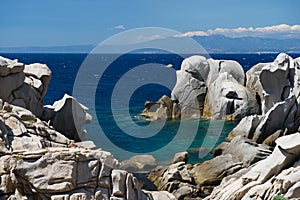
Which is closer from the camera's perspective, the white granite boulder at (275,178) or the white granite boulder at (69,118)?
the white granite boulder at (275,178)

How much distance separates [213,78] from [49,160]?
1431 inches

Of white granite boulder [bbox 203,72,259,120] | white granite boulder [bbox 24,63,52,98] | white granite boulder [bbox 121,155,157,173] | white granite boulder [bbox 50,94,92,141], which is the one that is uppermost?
white granite boulder [bbox 24,63,52,98]

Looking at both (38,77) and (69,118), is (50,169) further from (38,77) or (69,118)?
(38,77)

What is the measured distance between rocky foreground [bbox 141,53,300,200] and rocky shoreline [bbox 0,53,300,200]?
46 millimetres

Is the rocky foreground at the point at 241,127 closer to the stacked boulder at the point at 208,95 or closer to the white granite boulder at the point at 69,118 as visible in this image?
the stacked boulder at the point at 208,95

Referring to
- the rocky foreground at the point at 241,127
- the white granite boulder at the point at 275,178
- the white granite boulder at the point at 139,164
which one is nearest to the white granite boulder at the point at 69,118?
the white granite boulder at the point at 139,164

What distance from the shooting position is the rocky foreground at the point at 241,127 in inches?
624

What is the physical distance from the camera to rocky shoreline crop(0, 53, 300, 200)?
38.9 ft

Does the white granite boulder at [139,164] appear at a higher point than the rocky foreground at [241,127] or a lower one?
lower

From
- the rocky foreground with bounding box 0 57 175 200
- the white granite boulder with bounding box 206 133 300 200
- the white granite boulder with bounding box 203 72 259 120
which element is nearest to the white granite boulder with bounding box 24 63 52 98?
the rocky foreground with bounding box 0 57 175 200

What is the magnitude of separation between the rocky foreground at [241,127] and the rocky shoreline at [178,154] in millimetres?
46

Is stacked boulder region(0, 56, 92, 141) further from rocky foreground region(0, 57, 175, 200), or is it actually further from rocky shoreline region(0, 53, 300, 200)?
rocky foreground region(0, 57, 175, 200)

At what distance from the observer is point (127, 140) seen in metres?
36.2

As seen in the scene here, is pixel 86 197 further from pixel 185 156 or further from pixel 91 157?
pixel 185 156
